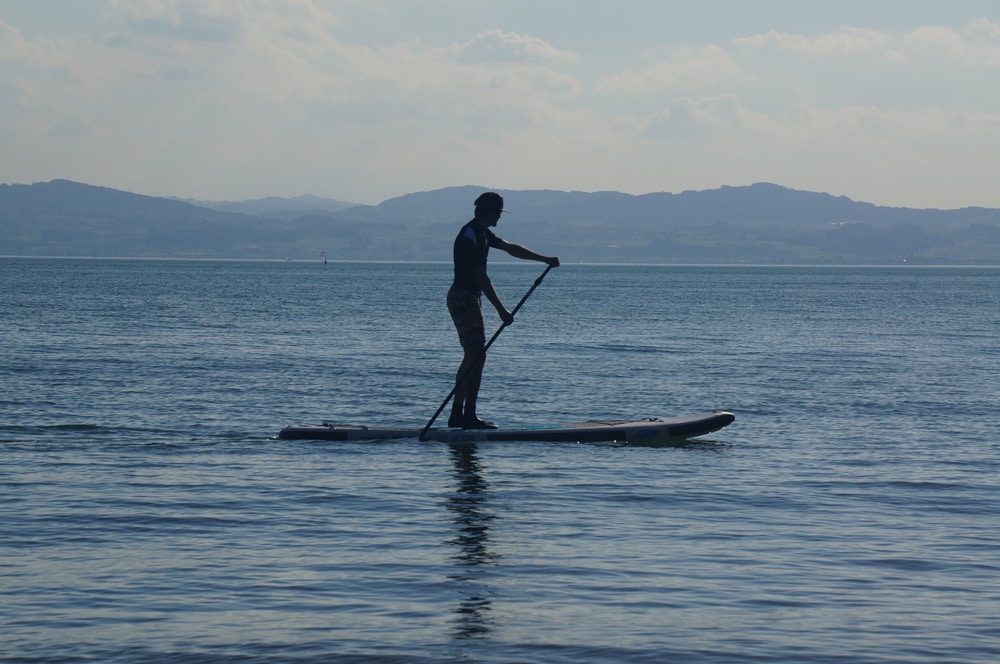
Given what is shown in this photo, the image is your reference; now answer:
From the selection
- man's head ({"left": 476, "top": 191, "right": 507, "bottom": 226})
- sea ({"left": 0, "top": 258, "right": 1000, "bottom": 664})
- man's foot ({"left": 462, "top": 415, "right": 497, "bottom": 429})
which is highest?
man's head ({"left": 476, "top": 191, "right": 507, "bottom": 226})

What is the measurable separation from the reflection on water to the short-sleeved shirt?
7.49ft

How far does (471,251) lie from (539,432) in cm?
290

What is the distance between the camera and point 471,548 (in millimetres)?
11227

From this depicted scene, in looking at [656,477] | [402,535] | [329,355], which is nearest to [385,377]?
[329,355]

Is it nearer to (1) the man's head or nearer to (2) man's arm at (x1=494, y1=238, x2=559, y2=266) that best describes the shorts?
(2) man's arm at (x1=494, y1=238, x2=559, y2=266)

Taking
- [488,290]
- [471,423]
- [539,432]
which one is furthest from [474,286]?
[539,432]

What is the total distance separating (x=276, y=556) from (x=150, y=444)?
788cm

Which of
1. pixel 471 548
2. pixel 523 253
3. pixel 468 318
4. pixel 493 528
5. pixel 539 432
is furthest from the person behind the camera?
pixel 539 432

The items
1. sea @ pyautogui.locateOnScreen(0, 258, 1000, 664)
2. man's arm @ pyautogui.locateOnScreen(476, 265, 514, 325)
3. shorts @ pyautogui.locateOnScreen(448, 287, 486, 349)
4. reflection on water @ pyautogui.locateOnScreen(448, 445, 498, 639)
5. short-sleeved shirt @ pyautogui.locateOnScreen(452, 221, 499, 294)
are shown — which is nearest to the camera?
sea @ pyautogui.locateOnScreen(0, 258, 1000, 664)

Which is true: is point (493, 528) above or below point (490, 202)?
below

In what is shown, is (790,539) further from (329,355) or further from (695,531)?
(329,355)

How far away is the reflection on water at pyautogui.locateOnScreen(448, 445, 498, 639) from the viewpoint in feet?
29.2

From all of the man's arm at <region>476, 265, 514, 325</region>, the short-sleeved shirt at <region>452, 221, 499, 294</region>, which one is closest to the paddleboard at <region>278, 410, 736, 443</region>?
the man's arm at <region>476, 265, 514, 325</region>

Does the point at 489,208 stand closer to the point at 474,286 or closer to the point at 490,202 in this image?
the point at 490,202
